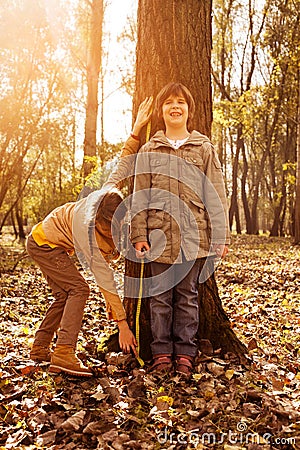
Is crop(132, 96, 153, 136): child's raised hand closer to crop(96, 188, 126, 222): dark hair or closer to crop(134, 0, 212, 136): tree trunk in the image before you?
crop(134, 0, 212, 136): tree trunk

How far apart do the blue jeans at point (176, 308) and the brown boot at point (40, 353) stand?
0.91 m

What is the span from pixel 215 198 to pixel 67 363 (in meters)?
1.68

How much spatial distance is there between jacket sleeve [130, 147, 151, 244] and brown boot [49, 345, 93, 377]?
0.97m

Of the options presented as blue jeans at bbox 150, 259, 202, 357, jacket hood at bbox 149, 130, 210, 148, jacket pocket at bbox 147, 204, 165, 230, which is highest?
jacket hood at bbox 149, 130, 210, 148

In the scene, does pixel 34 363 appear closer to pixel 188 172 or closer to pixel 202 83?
pixel 188 172

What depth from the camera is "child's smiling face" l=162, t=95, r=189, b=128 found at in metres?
3.83

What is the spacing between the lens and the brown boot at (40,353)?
3.99 metres

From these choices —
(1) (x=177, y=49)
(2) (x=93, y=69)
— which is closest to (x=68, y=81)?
(2) (x=93, y=69)

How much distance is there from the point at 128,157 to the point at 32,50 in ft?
43.6

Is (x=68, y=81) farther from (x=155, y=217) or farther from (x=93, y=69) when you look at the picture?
(x=155, y=217)

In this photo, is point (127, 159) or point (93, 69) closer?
point (127, 159)

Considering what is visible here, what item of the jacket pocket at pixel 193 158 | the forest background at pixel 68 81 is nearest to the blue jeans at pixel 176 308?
the jacket pocket at pixel 193 158

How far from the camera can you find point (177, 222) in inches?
148

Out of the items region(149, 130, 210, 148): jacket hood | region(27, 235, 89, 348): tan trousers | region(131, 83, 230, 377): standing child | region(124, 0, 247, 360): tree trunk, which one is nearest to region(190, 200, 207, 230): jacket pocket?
region(131, 83, 230, 377): standing child
